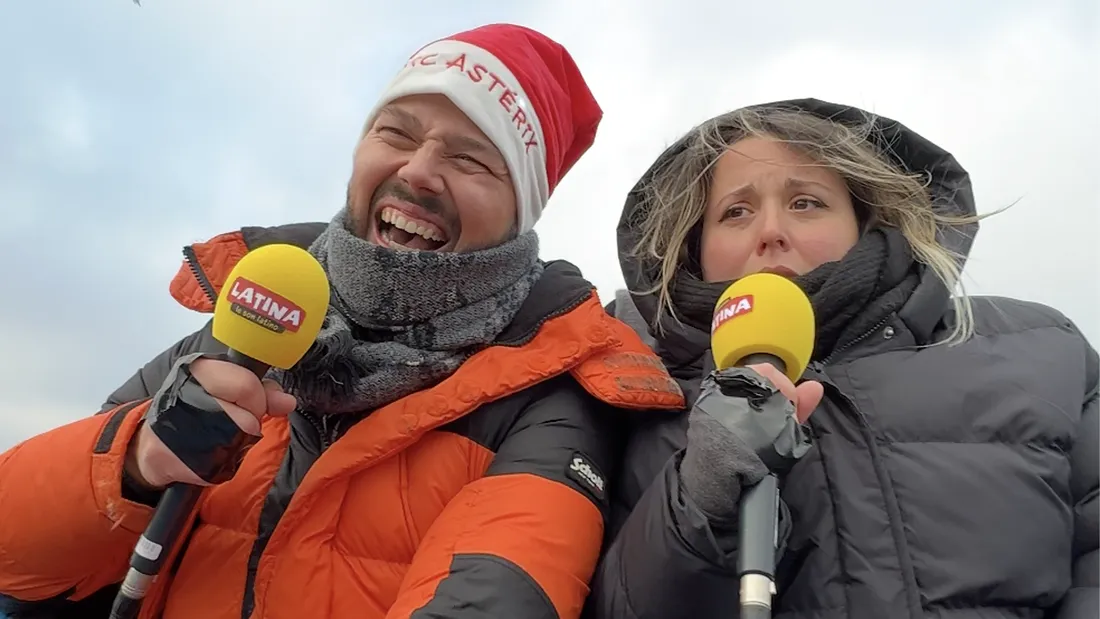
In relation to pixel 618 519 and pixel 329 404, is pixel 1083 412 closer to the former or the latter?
pixel 618 519

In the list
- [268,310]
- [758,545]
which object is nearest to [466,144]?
[268,310]

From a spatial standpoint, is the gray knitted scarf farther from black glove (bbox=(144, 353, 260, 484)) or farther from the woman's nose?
the woman's nose

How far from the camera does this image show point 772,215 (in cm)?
171

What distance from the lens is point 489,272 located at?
1.64 m

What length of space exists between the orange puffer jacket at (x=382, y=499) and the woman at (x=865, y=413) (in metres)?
0.13

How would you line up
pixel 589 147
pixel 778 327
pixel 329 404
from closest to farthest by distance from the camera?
pixel 778 327 < pixel 329 404 < pixel 589 147

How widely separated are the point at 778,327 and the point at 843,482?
408mm

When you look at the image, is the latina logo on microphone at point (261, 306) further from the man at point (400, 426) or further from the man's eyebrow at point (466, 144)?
the man's eyebrow at point (466, 144)

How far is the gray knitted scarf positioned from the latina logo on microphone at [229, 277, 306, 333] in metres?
0.30

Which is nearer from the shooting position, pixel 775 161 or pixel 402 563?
pixel 402 563

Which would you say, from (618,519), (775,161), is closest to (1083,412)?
(775,161)

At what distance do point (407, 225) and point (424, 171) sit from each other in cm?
12

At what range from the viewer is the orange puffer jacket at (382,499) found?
1.27m

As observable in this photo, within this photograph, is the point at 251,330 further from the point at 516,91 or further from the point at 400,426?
the point at 516,91
